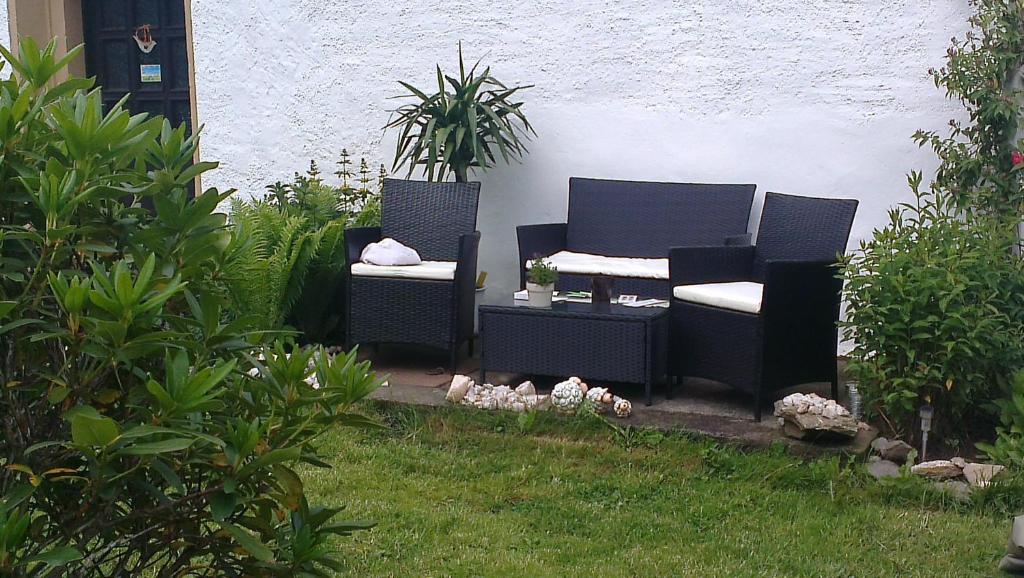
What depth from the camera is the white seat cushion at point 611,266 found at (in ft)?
17.9

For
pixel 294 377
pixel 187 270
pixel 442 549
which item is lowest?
pixel 442 549

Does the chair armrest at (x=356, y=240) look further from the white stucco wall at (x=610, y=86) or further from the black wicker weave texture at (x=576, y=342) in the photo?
the white stucco wall at (x=610, y=86)

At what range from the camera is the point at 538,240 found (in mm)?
5855

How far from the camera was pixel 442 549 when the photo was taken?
321 cm

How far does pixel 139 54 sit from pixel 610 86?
3.78 meters

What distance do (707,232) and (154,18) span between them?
179 inches

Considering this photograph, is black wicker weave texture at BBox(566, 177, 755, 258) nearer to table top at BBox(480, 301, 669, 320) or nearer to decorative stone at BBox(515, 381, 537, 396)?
table top at BBox(480, 301, 669, 320)

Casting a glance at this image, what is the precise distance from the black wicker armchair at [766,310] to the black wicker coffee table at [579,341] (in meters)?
0.17

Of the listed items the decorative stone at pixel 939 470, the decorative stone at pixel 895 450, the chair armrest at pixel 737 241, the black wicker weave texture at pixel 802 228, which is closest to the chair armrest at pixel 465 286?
the chair armrest at pixel 737 241

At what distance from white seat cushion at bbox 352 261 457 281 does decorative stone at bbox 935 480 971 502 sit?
8.15ft

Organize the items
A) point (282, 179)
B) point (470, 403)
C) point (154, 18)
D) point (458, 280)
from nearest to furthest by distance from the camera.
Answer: point (470, 403) < point (458, 280) < point (282, 179) < point (154, 18)

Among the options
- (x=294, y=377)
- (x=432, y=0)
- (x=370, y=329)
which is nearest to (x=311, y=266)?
(x=370, y=329)

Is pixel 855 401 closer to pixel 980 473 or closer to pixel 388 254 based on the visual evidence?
pixel 980 473

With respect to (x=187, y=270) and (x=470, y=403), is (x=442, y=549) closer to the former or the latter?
(x=470, y=403)
